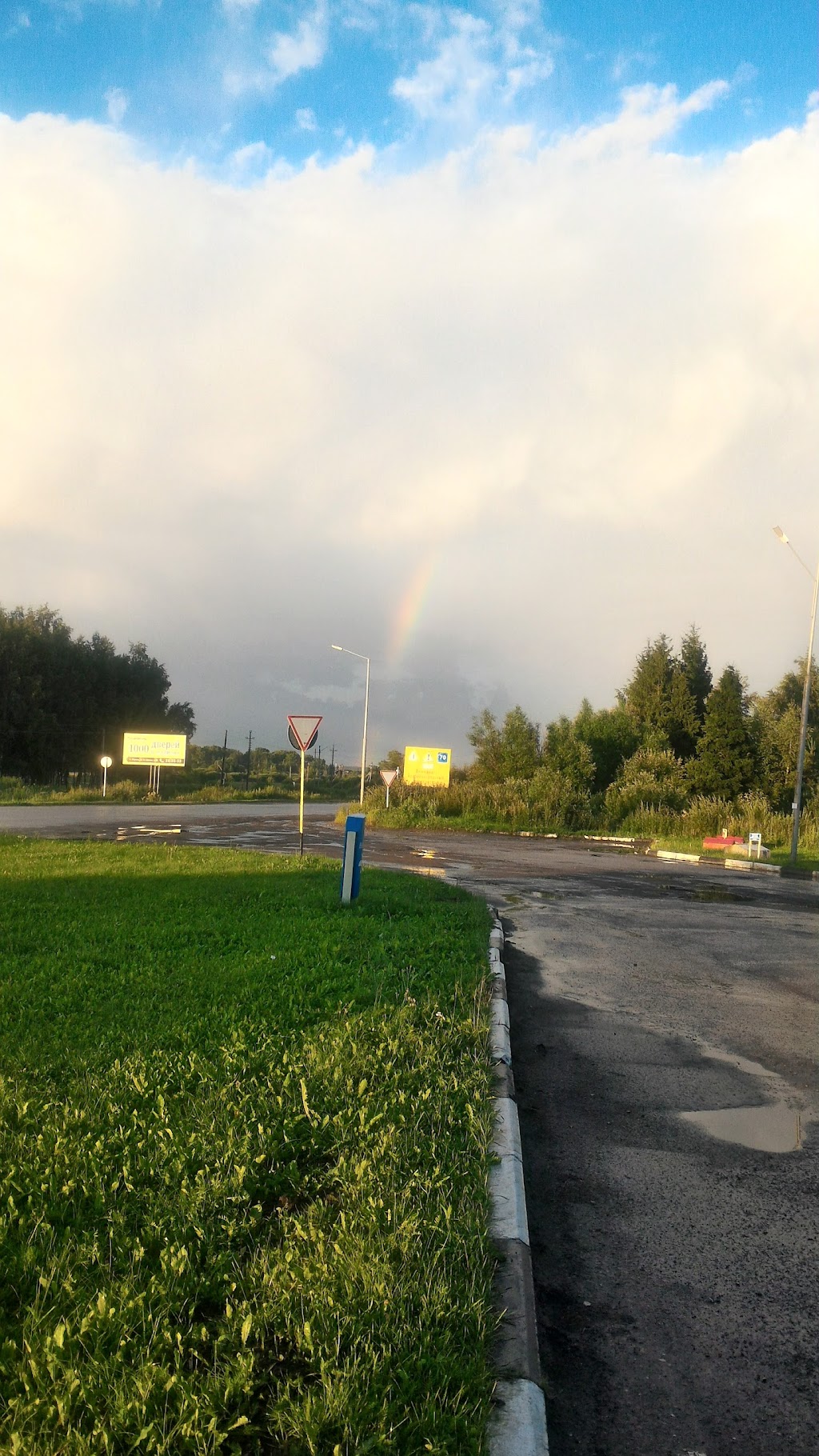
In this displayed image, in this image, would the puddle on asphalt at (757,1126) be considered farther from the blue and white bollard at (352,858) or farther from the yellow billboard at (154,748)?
the yellow billboard at (154,748)

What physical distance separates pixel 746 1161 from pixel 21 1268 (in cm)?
354

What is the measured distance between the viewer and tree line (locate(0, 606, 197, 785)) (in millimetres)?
66062

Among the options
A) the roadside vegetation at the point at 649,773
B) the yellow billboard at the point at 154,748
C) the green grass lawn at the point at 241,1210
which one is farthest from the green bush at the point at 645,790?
the green grass lawn at the point at 241,1210

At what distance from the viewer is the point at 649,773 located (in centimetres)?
4125

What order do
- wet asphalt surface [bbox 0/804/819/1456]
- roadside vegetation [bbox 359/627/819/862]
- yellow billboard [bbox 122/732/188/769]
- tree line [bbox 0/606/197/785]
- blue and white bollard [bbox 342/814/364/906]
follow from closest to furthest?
wet asphalt surface [bbox 0/804/819/1456], blue and white bollard [bbox 342/814/364/906], roadside vegetation [bbox 359/627/819/862], yellow billboard [bbox 122/732/188/769], tree line [bbox 0/606/197/785]

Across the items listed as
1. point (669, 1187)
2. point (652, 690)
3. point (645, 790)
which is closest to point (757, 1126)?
point (669, 1187)

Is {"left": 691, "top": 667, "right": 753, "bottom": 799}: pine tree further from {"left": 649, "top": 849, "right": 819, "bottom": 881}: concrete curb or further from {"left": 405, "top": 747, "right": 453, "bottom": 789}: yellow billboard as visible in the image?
{"left": 649, "top": 849, "right": 819, "bottom": 881}: concrete curb

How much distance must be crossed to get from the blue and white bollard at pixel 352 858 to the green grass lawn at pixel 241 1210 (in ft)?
12.2

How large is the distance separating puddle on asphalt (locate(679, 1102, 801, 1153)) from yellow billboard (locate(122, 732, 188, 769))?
175 ft

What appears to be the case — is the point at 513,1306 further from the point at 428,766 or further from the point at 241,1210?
the point at 428,766

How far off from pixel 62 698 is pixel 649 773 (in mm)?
46045

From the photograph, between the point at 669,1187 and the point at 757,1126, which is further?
the point at 757,1126

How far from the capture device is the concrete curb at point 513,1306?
2680 mm

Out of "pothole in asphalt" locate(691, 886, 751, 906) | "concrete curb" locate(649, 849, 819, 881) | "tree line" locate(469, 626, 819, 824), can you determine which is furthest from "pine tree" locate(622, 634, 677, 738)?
"pothole in asphalt" locate(691, 886, 751, 906)
